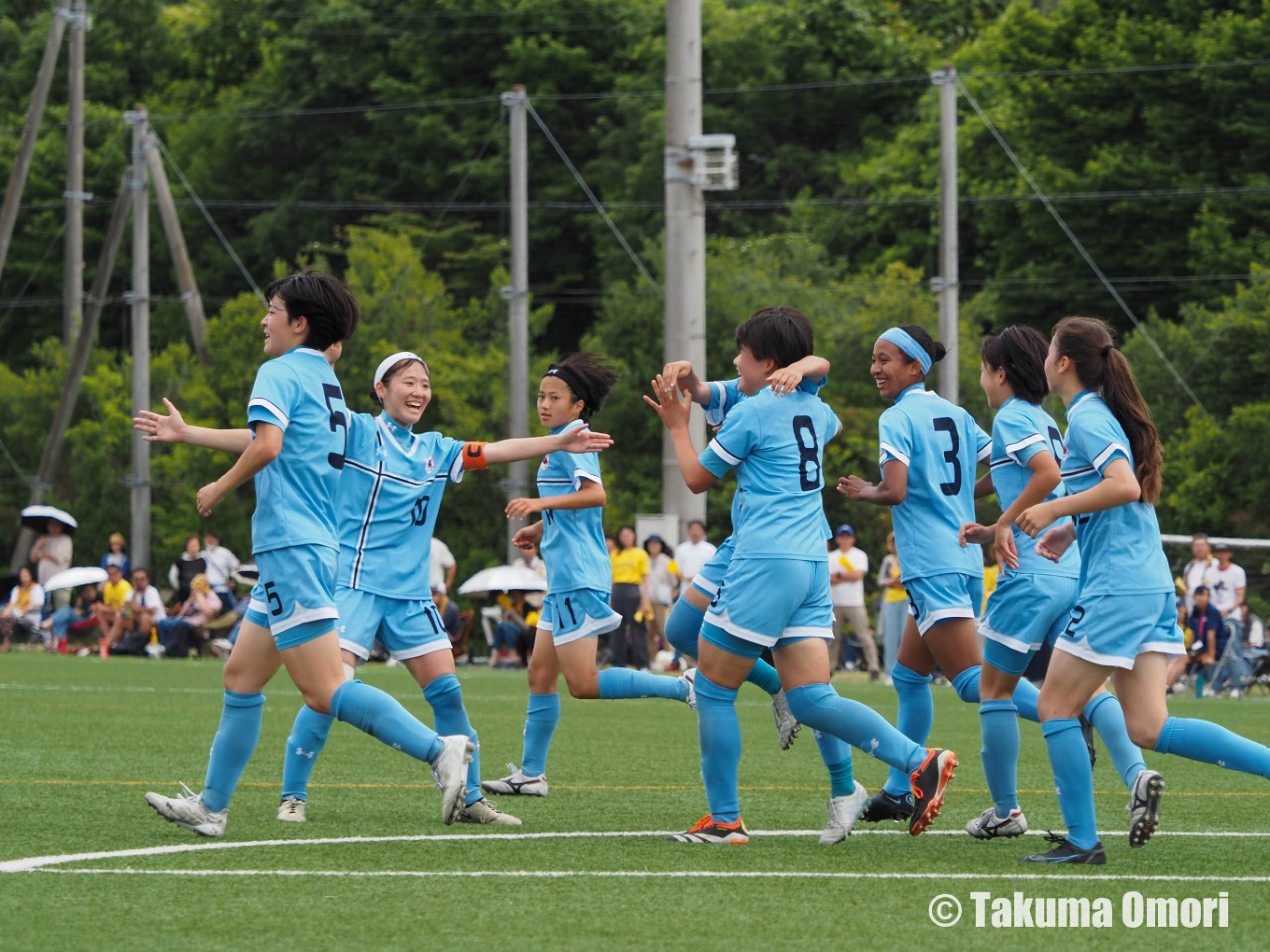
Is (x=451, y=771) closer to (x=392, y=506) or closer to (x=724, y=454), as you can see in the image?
(x=724, y=454)

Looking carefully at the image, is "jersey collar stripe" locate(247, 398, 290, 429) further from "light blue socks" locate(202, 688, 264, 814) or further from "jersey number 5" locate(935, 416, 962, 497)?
"jersey number 5" locate(935, 416, 962, 497)

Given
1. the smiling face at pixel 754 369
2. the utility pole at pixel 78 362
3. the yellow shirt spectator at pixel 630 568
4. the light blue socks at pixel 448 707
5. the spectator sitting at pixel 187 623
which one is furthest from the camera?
the utility pole at pixel 78 362

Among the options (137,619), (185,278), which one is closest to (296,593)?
(137,619)

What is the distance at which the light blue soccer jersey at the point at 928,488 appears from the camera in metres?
Result: 7.68

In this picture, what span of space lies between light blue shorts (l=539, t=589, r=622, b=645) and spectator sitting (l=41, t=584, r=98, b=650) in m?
18.2

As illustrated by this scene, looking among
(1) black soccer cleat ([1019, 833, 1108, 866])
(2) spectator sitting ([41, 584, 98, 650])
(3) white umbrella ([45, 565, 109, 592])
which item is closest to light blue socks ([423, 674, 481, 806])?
(1) black soccer cleat ([1019, 833, 1108, 866])

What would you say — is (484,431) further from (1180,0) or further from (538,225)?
(1180,0)

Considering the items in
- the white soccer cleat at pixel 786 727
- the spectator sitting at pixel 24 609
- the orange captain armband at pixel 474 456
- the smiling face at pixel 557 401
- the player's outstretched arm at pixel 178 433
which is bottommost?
the spectator sitting at pixel 24 609

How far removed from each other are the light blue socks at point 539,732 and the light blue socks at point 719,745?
2088mm

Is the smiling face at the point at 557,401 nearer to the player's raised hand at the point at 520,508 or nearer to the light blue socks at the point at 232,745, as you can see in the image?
the player's raised hand at the point at 520,508

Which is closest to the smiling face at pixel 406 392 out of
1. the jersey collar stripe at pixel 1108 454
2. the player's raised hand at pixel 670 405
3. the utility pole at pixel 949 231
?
the player's raised hand at pixel 670 405

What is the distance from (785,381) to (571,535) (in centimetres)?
271

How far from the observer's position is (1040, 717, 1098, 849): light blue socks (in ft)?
21.5

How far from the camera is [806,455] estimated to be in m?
7.11
